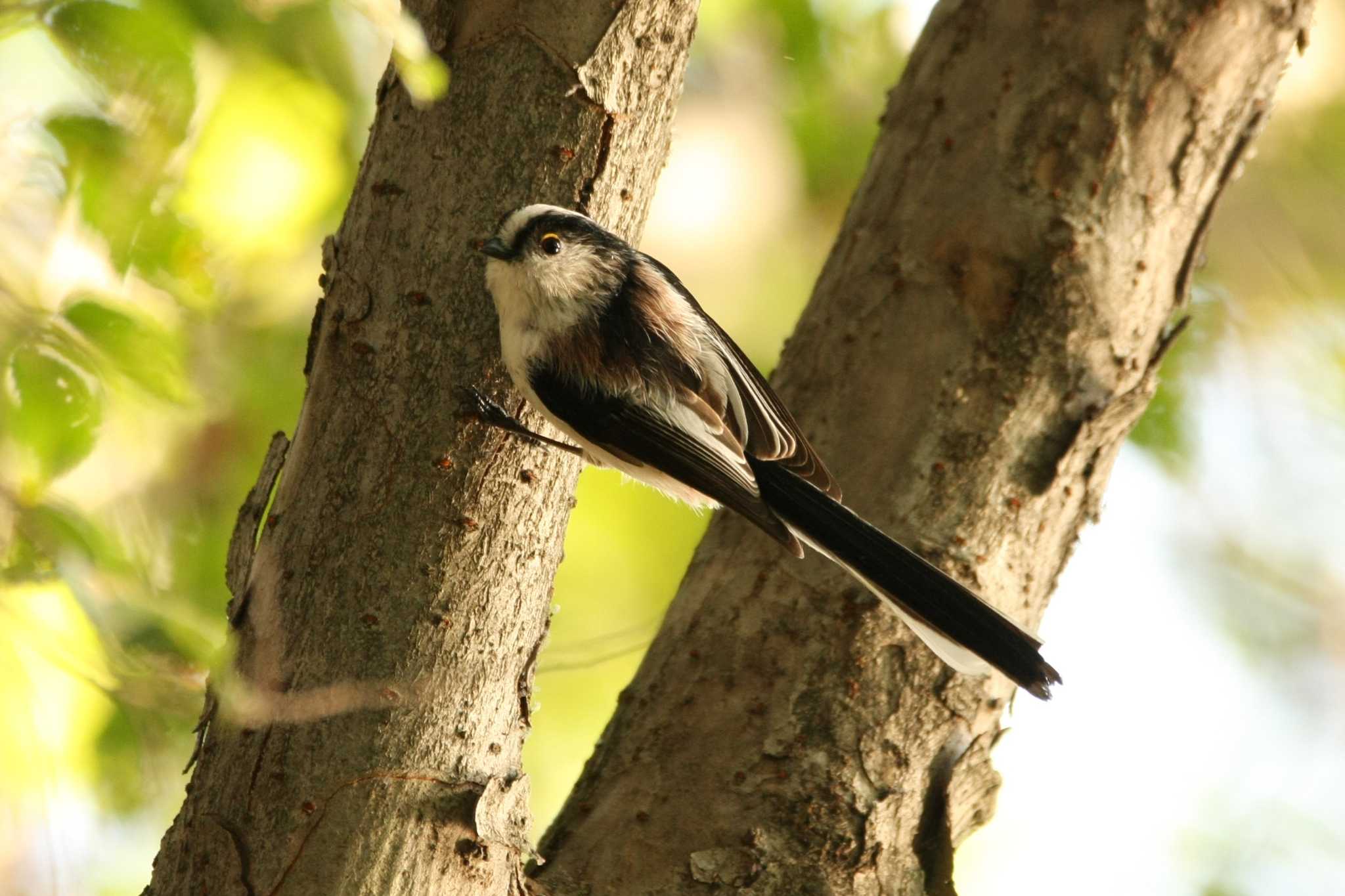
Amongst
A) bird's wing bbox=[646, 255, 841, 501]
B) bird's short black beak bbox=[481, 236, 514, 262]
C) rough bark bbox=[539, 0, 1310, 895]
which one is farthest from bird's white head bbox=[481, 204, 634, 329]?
rough bark bbox=[539, 0, 1310, 895]

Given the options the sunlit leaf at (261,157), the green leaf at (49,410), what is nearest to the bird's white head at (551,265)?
the sunlit leaf at (261,157)

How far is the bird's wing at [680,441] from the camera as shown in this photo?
201 centimetres

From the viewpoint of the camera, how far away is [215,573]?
182 cm

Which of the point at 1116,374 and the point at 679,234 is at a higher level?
the point at 679,234

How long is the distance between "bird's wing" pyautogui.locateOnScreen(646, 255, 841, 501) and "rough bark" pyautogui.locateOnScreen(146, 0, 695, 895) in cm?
57

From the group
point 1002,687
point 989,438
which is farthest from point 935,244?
point 1002,687

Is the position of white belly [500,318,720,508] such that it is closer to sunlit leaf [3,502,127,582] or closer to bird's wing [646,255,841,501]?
bird's wing [646,255,841,501]

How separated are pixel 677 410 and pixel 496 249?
0.58 metres

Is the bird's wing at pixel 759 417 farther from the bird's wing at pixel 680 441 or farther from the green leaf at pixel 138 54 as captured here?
the green leaf at pixel 138 54

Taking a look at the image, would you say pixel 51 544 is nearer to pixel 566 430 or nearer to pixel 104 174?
pixel 104 174

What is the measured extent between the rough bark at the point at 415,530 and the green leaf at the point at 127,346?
73cm

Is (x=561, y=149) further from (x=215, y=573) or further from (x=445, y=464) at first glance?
(x=215, y=573)

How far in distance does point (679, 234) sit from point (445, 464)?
74.8 inches

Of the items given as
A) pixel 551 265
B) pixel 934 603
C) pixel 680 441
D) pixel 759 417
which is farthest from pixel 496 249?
pixel 934 603
